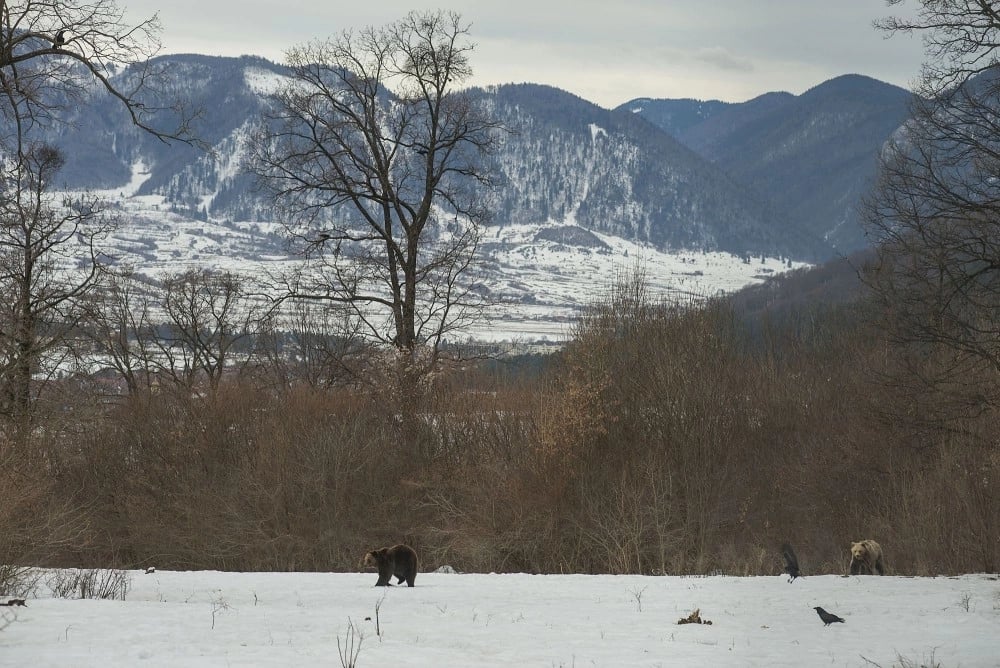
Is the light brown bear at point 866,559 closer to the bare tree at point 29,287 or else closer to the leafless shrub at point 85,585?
the leafless shrub at point 85,585

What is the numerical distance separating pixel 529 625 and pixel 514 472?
21.2 m

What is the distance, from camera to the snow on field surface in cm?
1048

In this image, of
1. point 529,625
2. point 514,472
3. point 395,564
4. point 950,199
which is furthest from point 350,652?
point 514,472

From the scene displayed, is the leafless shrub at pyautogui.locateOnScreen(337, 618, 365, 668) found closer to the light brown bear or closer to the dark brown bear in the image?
the dark brown bear

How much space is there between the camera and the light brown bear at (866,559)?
61.6ft

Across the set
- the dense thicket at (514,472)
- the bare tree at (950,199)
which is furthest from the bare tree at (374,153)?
the bare tree at (950,199)

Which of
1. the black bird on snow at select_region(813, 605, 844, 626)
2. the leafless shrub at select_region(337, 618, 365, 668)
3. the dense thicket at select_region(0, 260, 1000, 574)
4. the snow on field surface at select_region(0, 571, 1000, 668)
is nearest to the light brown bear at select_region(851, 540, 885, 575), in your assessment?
the snow on field surface at select_region(0, 571, 1000, 668)

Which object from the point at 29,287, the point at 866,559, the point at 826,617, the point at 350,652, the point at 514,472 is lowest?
the point at 514,472

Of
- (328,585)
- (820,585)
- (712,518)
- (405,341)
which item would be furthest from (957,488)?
(328,585)

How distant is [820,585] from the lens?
16.8 meters

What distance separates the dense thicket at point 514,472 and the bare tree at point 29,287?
13.0ft

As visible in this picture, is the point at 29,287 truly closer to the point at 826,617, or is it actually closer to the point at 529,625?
the point at 529,625

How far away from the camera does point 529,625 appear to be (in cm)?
1299

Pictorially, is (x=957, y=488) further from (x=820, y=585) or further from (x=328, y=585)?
(x=328, y=585)
